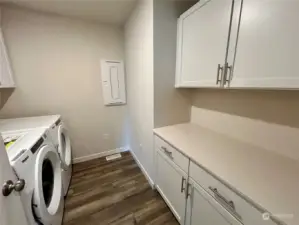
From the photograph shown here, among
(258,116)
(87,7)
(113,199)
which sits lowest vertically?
(113,199)

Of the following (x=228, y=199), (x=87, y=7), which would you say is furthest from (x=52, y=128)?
(x=228, y=199)

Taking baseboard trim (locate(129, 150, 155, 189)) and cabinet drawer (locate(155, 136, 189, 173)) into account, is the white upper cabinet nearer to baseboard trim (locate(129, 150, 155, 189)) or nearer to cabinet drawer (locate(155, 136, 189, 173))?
cabinet drawer (locate(155, 136, 189, 173))

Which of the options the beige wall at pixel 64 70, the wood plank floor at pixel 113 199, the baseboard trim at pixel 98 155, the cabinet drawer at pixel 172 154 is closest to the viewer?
the cabinet drawer at pixel 172 154

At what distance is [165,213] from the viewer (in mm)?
1475

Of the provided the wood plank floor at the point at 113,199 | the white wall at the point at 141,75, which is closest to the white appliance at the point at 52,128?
the wood plank floor at the point at 113,199

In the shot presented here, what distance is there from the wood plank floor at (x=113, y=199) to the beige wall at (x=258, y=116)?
1.08m

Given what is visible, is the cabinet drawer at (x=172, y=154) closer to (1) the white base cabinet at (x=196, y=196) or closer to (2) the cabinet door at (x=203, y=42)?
(1) the white base cabinet at (x=196, y=196)

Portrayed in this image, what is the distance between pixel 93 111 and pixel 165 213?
1741mm

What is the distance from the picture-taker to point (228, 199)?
0.78 metres

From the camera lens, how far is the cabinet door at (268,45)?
693 millimetres

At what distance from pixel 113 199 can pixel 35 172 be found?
1.03 meters

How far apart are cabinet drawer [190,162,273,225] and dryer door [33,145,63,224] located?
1015 millimetres

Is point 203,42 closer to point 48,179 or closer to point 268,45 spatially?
point 268,45

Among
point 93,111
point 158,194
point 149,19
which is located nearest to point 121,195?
point 158,194
